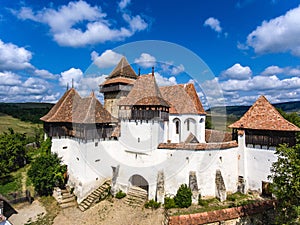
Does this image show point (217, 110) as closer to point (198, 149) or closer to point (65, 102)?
point (198, 149)

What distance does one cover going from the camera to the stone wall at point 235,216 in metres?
11.9

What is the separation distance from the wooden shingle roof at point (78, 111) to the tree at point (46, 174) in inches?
144

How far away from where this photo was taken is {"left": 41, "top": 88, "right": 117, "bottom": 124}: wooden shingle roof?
59.3 ft

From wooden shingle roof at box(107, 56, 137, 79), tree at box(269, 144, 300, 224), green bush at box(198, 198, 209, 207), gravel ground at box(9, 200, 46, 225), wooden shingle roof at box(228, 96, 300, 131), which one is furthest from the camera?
wooden shingle roof at box(107, 56, 137, 79)

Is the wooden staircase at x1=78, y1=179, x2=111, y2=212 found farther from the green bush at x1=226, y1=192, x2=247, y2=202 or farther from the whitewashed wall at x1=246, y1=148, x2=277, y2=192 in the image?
the whitewashed wall at x1=246, y1=148, x2=277, y2=192

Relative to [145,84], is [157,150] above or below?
below

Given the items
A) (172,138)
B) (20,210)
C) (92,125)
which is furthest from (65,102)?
(172,138)

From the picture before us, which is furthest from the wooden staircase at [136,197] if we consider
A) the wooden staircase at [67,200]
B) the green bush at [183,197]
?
the wooden staircase at [67,200]

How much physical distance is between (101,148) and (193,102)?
10082mm

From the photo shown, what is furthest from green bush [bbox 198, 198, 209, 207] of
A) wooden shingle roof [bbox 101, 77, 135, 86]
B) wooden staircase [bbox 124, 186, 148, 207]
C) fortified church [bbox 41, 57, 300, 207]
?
wooden shingle roof [bbox 101, 77, 135, 86]

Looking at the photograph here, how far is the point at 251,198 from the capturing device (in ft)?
55.5

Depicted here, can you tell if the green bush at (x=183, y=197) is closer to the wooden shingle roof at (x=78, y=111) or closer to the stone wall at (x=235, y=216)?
the stone wall at (x=235, y=216)

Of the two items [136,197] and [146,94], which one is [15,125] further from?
[136,197]

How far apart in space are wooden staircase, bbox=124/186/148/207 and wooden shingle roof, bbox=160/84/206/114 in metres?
8.18
